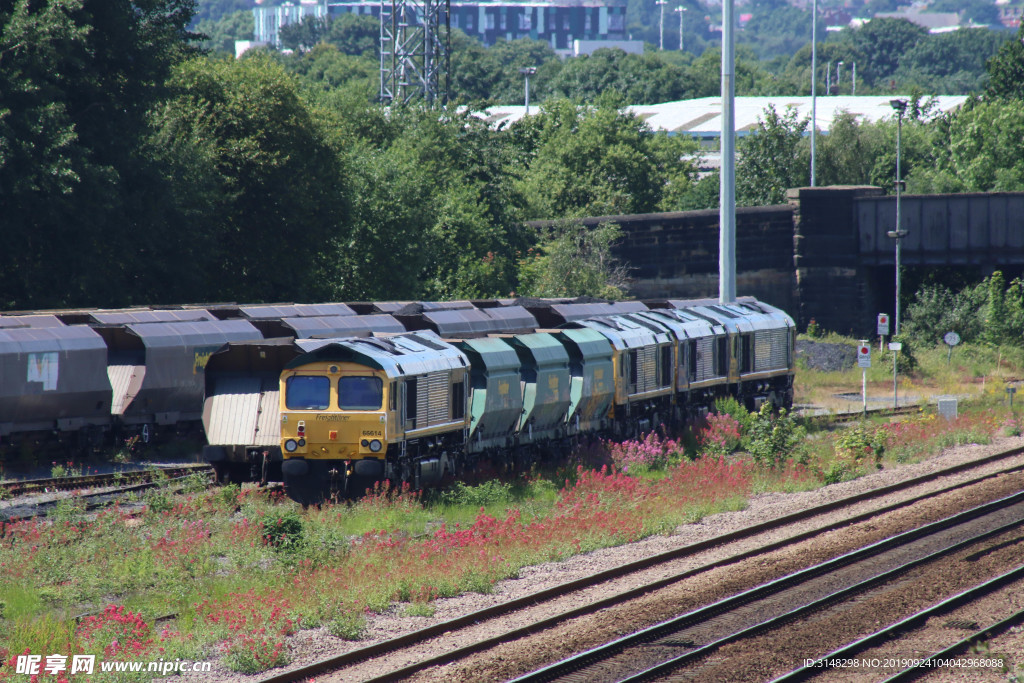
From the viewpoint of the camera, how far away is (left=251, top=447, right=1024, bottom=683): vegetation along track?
12289mm

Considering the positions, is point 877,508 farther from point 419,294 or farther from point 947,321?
point 947,321

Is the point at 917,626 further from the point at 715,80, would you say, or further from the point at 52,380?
the point at 715,80

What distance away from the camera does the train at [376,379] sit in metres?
20.6

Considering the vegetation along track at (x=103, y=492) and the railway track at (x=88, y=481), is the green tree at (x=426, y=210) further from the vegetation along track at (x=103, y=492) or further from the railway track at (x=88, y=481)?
the vegetation along track at (x=103, y=492)

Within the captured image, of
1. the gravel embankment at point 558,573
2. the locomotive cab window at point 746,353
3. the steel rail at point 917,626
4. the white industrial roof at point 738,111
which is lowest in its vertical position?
the gravel embankment at point 558,573

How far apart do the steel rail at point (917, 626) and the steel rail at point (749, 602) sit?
1107mm

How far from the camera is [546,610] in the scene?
14.8 metres

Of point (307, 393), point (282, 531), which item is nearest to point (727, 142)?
point (307, 393)

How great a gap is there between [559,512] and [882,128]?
7480cm

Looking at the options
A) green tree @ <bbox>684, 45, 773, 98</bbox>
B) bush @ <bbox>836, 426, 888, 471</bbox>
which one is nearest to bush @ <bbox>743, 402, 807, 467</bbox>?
bush @ <bbox>836, 426, 888, 471</bbox>

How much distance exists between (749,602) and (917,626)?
7.15ft

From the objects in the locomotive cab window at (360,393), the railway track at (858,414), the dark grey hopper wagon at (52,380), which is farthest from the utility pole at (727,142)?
the dark grey hopper wagon at (52,380)

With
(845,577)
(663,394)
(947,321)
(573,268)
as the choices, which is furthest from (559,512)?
(947,321)

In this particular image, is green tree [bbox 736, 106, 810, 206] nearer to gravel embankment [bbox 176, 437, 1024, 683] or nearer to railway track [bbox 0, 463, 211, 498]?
gravel embankment [bbox 176, 437, 1024, 683]
